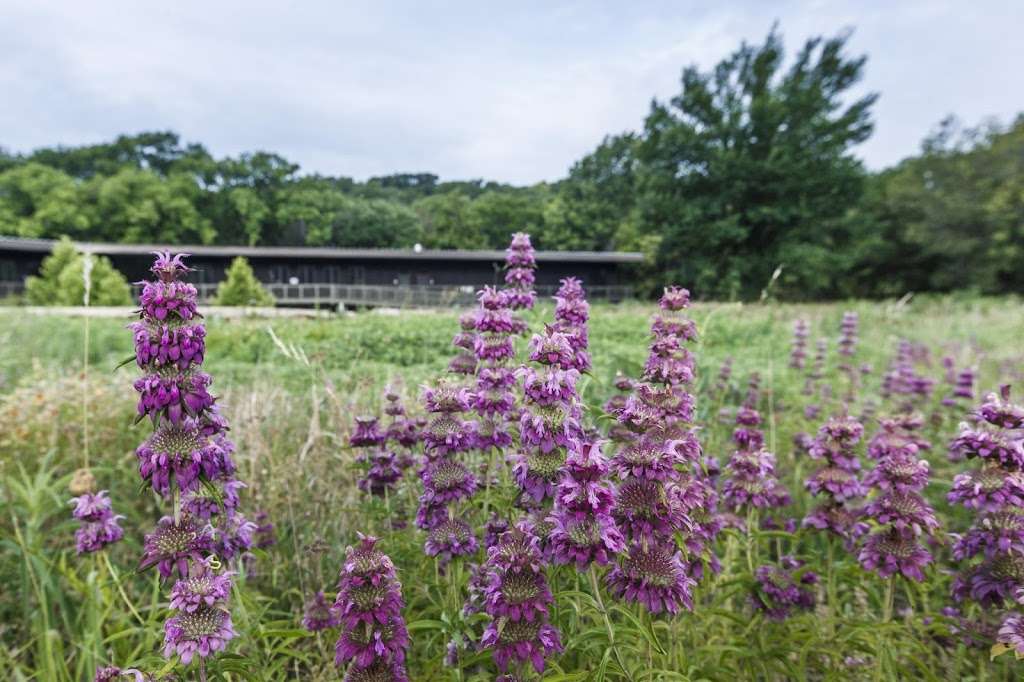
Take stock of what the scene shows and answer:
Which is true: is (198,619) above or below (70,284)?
below

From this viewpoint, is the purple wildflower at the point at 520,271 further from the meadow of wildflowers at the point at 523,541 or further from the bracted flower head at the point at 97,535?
the bracted flower head at the point at 97,535

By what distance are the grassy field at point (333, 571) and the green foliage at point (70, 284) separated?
21316 millimetres

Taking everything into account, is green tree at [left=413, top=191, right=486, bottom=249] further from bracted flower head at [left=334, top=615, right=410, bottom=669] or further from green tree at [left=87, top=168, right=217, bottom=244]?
bracted flower head at [left=334, top=615, right=410, bottom=669]

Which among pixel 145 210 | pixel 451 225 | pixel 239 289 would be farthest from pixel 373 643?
pixel 145 210

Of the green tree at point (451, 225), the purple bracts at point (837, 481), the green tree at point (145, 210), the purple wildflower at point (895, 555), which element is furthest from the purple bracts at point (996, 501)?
the green tree at point (145, 210)

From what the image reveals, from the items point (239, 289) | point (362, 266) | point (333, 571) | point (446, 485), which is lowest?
point (333, 571)

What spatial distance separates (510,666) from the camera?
164cm

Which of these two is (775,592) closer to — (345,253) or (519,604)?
(519,604)

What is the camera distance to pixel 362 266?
36.1m

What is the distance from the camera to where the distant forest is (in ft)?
107

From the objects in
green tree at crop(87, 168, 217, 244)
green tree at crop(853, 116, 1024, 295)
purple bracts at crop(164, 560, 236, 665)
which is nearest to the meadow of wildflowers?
purple bracts at crop(164, 560, 236, 665)

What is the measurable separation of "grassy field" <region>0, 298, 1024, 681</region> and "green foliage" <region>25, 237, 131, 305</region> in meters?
21.3

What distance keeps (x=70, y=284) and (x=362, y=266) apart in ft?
48.8

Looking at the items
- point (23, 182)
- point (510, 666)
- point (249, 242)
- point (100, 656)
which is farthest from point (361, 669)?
point (23, 182)
